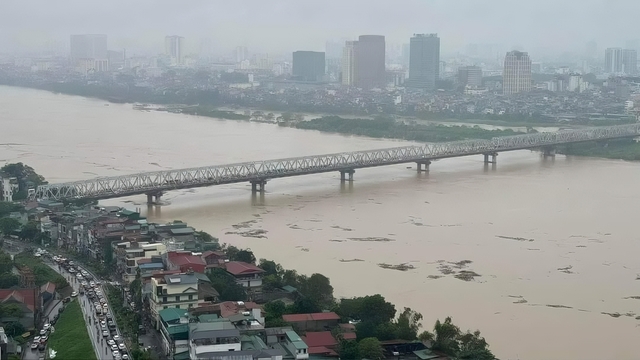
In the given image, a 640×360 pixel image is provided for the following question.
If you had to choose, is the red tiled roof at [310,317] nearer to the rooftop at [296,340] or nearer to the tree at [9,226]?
the rooftop at [296,340]

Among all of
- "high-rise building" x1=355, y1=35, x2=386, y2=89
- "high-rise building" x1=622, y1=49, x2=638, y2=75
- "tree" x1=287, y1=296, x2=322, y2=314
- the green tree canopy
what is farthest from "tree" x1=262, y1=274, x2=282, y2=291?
"high-rise building" x1=622, y1=49, x2=638, y2=75

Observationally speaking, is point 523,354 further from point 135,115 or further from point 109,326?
point 135,115

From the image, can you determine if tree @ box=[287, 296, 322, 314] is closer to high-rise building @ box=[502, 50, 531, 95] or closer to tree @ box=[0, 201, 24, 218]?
tree @ box=[0, 201, 24, 218]

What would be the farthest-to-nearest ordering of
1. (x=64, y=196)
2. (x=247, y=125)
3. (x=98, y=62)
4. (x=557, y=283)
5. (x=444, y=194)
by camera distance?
(x=98, y=62)
(x=247, y=125)
(x=444, y=194)
(x=64, y=196)
(x=557, y=283)

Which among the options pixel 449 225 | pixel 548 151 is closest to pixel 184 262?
pixel 449 225

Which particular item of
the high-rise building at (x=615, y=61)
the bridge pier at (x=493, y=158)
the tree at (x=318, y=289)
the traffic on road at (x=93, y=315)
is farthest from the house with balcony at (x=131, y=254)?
the high-rise building at (x=615, y=61)

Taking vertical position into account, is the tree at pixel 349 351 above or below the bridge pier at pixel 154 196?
below

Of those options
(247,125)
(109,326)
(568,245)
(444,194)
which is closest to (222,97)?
(247,125)
